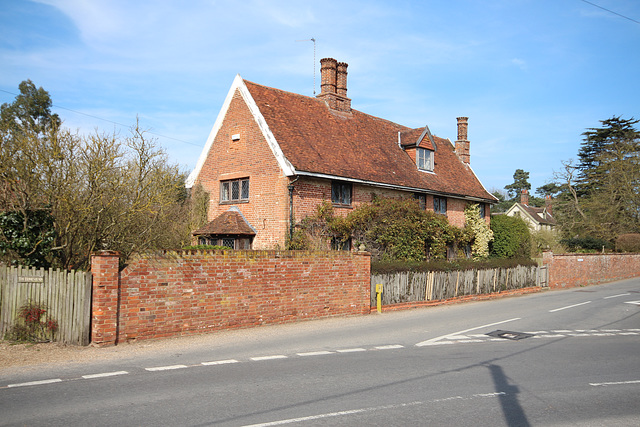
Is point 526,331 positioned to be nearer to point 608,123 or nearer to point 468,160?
point 468,160

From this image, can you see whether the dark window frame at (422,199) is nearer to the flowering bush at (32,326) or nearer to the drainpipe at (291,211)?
the drainpipe at (291,211)

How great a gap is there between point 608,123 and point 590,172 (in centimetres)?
859

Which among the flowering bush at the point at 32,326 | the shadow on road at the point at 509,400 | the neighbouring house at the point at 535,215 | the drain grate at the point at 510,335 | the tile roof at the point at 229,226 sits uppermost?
the neighbouring house at the point at 535,215

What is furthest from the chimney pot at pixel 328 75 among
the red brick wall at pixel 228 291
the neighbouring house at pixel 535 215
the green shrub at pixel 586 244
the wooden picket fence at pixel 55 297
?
the neighbouring house at pixel 535 215

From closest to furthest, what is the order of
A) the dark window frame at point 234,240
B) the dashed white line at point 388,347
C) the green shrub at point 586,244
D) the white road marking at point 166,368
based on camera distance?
the white road marking at point 166,368 < the dashed white line at point 388,347 < the dark window frame at point 234,240 < the green shrub at point 586,244

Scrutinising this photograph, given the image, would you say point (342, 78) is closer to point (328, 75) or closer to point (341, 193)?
point (328, 75)

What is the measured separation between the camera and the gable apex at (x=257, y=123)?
2025cm

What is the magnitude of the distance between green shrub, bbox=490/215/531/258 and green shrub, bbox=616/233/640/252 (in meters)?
11.9

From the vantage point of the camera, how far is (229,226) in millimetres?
21266

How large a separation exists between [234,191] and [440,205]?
Answer: 1213cm

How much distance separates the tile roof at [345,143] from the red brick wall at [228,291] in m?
6.40

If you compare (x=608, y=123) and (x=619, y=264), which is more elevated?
(x=608, y=123)

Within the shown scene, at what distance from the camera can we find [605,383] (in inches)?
305

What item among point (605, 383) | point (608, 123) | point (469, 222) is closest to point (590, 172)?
point (608, 123)
